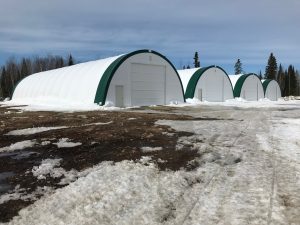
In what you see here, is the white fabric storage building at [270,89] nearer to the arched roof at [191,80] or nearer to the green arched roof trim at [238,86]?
the green arched roof trim at [238,86]

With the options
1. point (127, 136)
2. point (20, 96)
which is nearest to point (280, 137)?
point (127, 136)

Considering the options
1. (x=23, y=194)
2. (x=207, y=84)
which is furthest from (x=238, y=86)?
(x=23, y=194)

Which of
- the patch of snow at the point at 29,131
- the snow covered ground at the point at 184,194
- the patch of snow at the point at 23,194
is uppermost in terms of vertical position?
the patch of snow at the point at 29,131

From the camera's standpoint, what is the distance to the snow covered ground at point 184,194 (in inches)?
178

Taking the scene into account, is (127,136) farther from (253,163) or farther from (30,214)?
(30,214)

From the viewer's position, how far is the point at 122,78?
2867cm

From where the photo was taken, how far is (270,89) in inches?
2518

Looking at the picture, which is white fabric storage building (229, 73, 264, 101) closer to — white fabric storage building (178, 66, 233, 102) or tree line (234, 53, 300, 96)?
white fabric storage building (178, 66, 233, 102)

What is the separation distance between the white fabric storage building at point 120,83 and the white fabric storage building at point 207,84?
240 inches

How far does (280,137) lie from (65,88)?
2387 centimetres

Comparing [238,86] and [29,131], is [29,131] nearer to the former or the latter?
[29,131]

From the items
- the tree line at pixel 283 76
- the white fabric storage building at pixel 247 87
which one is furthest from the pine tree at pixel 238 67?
the white fabric storage building at pixel 247 87

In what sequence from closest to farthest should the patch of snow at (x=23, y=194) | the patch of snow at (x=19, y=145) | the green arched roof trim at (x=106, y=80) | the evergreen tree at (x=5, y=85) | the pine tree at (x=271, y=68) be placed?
the patch of snow at (x=23, y=194) → the patch of snow at (x=19, y=145) → the green arched roof trim at (x=106, y=80) → the evergreen tree at (x=5, y=85) → the pine tree at (x=271, y=68)

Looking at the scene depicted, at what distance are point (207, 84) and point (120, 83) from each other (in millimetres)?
16685
